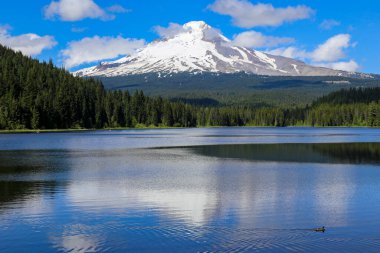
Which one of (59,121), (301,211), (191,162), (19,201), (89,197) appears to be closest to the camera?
(301,211)

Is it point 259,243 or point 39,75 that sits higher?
point 39,75

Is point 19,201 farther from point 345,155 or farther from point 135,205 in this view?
point 345,155

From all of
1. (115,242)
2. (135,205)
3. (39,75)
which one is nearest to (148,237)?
(115,242)

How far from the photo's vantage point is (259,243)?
22625mm

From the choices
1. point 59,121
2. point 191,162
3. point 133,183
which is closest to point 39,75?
point 59,121

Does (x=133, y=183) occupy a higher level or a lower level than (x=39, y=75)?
lower

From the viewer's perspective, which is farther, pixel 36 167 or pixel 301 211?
pixel 36 167

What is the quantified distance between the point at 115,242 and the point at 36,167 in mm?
35034

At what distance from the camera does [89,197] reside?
35156mm

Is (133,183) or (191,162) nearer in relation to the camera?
(133,183)

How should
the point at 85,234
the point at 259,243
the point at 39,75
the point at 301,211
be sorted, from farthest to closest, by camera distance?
1. the point at 39,75
2. the point at 301,211
3. the point at 85,234
4. the point at 259,243

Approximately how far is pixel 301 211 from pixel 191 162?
107 ft

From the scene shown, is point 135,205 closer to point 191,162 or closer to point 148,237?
point 148,237

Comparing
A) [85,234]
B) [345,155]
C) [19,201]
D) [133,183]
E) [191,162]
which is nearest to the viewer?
[85,234]
